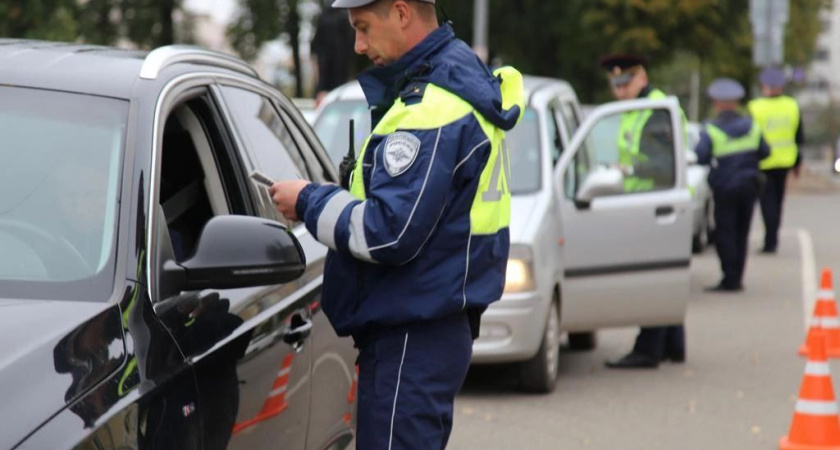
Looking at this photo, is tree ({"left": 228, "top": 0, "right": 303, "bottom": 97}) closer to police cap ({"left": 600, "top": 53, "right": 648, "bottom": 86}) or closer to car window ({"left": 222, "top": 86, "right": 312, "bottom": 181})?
police cap ({"left": 600, "top": 53, "right": 648, "bottom": 86})

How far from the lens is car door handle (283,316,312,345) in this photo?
164 inches

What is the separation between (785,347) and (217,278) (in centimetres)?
843

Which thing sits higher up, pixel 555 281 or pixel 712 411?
pixel 555 281

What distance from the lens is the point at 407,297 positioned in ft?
12.8

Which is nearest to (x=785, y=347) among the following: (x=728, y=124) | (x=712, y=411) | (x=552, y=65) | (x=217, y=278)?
(x=712, y=411)

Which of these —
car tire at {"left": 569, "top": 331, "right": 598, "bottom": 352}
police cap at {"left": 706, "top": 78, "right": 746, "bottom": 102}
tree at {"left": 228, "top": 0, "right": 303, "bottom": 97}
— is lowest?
tree at {"left": 228, "top": 0, "right": 303, "bottom": 97}

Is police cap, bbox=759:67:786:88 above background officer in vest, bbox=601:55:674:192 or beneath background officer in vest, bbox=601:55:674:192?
beneath

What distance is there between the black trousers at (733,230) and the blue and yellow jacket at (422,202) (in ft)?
36.2

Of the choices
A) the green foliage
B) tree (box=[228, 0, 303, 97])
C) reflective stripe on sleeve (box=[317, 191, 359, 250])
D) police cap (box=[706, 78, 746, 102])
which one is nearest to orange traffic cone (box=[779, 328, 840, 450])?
reflective stripe on sleeve (box=[317, 191, 359, 250])

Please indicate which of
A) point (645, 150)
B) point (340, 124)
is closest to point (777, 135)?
point (645, 150)

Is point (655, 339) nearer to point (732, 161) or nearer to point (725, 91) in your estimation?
point (725, 91)

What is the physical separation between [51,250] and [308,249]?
134cm

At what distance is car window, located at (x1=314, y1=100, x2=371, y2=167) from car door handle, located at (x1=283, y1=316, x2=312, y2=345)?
559 cm

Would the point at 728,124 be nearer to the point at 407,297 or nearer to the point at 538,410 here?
the point at 538,410
